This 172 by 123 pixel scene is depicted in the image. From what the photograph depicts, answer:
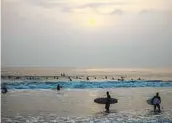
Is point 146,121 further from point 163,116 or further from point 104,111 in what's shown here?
point 104,111

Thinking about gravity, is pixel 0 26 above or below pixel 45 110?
above

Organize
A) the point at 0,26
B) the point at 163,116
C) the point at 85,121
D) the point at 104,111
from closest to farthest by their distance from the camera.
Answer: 1. the point at 0,26
2. the point at 85,121
3. the point at 163,116
4. the point at 104,111

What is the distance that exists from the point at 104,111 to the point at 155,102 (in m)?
2.96

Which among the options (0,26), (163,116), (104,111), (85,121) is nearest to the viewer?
(0,26)

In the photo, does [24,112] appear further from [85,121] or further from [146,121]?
[146,121]

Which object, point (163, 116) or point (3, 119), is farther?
point (163, 116)

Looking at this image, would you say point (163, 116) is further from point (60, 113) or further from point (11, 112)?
point (11, 112)

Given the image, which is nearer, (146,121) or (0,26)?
(0,26)

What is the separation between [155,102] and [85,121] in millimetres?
5927

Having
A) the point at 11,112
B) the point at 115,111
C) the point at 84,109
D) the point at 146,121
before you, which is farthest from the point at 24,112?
the point at 146,121

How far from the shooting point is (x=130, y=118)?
1750 centimetres

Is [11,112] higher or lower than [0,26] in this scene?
lower

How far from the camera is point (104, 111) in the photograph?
20.4 meters

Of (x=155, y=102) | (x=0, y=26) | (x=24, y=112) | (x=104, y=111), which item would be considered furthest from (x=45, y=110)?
(x=0, y=26)
